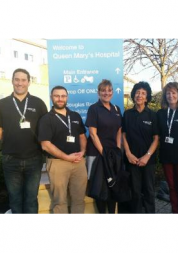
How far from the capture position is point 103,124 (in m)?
2.87

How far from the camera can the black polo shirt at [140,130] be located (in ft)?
9.83

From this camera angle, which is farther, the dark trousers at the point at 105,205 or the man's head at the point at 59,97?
the dark trousers at the point at 105,205

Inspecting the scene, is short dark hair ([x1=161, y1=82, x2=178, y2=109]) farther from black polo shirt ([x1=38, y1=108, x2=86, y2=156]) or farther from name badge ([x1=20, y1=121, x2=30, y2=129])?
name badge ([x1=20, y1=121, x2=30, y2=129])

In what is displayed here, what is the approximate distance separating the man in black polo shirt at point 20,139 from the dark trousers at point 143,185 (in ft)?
3.94

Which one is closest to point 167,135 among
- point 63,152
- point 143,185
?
point 143,185

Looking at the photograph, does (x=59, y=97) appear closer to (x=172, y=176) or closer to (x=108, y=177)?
(x=108, y=177)

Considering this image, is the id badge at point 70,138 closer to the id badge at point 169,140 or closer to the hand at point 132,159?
the hand at point 132,159

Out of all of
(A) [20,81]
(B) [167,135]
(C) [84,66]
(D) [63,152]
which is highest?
(C) [84,66]

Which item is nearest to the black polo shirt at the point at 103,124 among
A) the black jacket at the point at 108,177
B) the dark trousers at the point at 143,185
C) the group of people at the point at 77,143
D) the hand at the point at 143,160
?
the group of people at the point at 77,143

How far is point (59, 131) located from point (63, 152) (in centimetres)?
25

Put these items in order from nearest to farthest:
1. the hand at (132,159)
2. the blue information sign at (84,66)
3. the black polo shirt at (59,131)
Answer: the black polo shirt at (59,131) < the hand at (132,159) < the blue information sign at (84,66)

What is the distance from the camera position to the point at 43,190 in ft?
11.3

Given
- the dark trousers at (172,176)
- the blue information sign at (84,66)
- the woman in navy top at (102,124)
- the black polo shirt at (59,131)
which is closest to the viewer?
the black polo shirt at (59,131)

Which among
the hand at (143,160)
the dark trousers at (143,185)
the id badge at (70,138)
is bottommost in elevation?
the dark trousers at (143,185)
